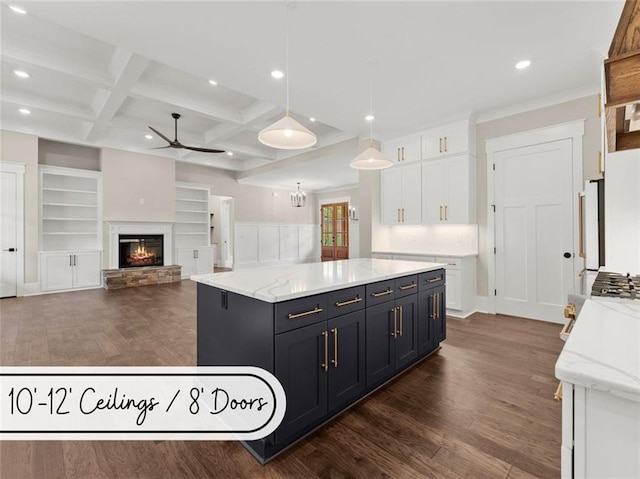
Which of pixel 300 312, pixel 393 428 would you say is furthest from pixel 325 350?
pixel 393 428

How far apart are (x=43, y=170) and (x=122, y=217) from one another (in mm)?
1589

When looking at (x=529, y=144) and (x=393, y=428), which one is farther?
(x=529, y=144)

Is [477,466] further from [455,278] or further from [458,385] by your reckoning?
[455,278]

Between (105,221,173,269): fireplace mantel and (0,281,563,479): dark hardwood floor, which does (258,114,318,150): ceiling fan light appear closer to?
(0,281,563,479): dark hardwood floor

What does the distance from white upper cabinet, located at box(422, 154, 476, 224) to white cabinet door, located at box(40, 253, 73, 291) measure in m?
7.00

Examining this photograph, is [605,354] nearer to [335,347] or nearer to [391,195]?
[335,347]

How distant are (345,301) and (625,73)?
162 cm

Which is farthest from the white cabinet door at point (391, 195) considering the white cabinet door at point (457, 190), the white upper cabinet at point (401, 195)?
the white cabinet door at point (457, 190)

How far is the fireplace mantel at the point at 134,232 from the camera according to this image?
675 centimetres

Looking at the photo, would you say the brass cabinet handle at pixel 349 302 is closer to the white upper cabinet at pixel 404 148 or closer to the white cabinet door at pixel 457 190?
the white cabinet door at pixel 457 190

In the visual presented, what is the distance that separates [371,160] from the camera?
322cm

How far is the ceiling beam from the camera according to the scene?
347 cm

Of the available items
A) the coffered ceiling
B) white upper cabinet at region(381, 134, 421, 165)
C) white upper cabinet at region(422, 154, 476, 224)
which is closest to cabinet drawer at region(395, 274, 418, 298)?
the coffered ceiling

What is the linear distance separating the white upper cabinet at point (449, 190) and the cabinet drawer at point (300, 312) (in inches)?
139
